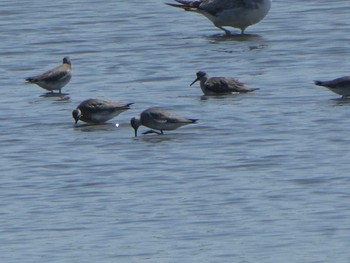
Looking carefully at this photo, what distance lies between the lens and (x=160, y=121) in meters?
18.1

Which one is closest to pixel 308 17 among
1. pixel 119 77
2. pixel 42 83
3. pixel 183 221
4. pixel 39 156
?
pixel 119 77

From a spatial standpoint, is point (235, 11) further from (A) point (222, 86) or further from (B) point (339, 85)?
(B) point (339, 85)

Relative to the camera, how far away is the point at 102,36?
2766 centimetres

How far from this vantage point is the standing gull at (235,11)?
88.0ft

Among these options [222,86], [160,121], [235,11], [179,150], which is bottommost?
[235,11]

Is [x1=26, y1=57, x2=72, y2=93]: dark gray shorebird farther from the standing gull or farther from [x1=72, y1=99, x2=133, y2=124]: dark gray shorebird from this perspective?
the standing gull

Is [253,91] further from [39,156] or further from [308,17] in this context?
[308,17]

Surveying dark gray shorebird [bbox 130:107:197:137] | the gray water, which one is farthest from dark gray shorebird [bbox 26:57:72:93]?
dark gray shorebird [bbox 130:107:197:137]

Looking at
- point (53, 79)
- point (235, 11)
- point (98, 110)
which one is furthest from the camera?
point (235, 11)

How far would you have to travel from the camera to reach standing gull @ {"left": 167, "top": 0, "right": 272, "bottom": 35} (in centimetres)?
2681

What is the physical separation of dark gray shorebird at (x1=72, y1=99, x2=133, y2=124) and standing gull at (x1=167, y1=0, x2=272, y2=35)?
8.17 metres

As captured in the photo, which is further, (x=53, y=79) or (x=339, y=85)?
(x=53, y=79)

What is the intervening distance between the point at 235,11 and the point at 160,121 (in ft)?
30.6

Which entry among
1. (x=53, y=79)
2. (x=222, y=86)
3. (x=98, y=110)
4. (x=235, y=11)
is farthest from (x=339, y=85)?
(x=235, y=11)
